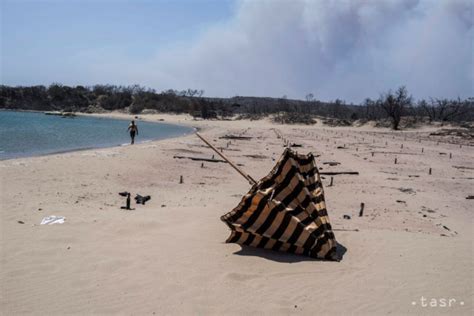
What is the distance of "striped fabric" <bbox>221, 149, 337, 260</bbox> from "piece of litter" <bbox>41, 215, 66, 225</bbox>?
3.38 m

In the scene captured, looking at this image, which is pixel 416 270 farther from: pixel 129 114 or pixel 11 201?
pixel 129 114

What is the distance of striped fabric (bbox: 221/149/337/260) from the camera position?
19.6ft

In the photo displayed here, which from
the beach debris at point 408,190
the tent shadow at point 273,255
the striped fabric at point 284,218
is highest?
the striped fabric at point 284,218

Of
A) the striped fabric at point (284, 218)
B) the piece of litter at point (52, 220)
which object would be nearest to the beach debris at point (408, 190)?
the striped fabric at point (284, 218)

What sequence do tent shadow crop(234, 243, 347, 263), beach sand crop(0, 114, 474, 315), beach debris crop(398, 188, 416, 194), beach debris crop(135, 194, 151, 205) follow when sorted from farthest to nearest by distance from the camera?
1. beach debris crop(398, 188, 416, 194)
2. beach debris crop(135, 194, 151, 205)
3. tent shadow crop(234, 243, 347, 263)
4. beach sand crop(0, 114, 474, 315)

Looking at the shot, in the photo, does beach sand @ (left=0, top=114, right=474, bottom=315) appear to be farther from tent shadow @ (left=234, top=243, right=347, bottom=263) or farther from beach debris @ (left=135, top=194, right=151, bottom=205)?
beach debris @ (left=135, top=194, right=151, bottom=205)

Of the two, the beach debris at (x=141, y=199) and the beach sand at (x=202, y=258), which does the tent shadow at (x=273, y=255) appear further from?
the beach debris at (x=141, y=199)

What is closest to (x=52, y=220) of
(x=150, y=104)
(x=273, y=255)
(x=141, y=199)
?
(x=141, y=199)

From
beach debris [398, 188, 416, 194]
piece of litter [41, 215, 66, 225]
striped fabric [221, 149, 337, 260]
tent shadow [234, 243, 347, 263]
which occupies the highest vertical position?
striped fabric [221, 149, 337, 260]

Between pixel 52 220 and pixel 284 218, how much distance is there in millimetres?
4491

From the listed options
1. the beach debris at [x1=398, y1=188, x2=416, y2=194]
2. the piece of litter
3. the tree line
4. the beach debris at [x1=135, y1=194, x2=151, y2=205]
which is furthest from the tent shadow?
the tree line

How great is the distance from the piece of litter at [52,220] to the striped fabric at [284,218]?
338cm

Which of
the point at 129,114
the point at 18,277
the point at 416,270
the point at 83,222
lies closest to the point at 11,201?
the point at 83,222

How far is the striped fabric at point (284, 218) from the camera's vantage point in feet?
19.6
